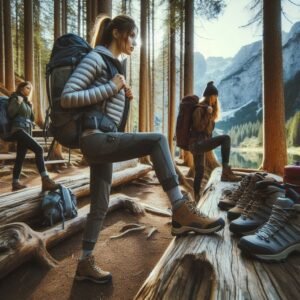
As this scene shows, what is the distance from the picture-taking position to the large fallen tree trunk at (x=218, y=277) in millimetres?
1085

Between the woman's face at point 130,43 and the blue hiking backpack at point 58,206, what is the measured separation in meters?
2.32

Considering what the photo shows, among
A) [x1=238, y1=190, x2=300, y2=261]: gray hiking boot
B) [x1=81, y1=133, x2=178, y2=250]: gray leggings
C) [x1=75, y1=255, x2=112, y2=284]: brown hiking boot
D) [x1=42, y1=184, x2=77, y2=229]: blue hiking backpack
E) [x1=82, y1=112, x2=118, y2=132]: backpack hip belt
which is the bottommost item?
[x1=75, y1=255, x2=112, y2=284]: brown hiking boot

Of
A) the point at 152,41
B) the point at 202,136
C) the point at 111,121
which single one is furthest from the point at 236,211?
the point at 152,41

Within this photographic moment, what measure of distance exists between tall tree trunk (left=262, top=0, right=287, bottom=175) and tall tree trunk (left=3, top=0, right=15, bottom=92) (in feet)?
37.6

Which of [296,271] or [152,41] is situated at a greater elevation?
[152,41]

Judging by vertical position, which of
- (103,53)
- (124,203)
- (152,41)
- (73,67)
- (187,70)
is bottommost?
(124,203)

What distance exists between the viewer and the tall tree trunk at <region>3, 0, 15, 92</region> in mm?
12516

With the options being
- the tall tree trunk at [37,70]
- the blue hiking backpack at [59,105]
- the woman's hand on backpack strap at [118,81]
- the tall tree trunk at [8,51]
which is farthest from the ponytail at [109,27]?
the tall tree trunk at [37,70]

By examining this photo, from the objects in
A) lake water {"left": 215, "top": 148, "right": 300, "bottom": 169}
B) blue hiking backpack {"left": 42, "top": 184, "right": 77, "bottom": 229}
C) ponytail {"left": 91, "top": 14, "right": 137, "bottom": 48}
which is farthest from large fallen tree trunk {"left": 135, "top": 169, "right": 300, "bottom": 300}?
lake water {"left": 215, "top": 148, "right": 300, "bottom": 169}

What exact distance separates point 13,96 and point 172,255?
14.7 feet

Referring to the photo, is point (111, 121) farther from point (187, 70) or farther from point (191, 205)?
point (187, 70)

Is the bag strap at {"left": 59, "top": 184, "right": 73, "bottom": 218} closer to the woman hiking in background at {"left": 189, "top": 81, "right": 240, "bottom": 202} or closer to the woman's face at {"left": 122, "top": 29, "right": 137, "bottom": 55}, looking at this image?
the woman's face at {"left": 122, "top": 29, "right": 137, "bottom": 55}

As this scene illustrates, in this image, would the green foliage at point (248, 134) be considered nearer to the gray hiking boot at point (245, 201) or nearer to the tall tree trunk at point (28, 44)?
the tall tree trunk at point (28, 44)

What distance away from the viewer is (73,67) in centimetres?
194
